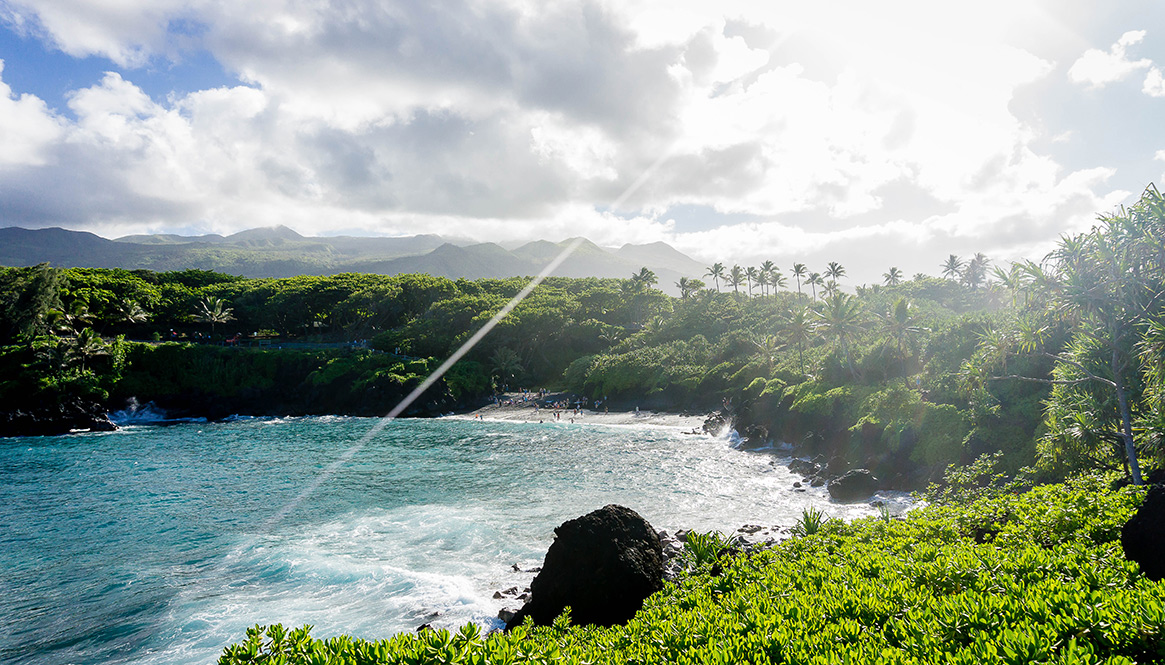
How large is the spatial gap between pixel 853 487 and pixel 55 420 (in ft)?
251

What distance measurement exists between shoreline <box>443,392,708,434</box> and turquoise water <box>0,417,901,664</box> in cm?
692

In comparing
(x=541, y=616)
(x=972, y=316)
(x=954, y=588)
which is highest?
(x=972, y=316)

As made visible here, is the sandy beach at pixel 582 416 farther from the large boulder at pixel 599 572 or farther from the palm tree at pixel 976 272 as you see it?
the palm tree at pixel 976 272

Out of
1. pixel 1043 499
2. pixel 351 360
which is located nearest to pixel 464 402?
pixel 351 360

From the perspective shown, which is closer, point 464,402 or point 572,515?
point 572,515

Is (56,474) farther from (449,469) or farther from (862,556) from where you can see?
(862,556)

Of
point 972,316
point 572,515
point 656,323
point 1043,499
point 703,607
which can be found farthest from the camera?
point 656,323

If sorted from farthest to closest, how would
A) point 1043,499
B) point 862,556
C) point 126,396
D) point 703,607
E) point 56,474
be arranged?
point 126,396 < point 56,474 < point 1043,499 < point 862,556 < point 703,607

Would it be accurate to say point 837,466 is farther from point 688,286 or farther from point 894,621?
point 688,286

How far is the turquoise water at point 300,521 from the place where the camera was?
16.3 metres

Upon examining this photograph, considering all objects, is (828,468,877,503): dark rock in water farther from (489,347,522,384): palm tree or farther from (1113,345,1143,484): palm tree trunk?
(489,347,522,384): palm tree

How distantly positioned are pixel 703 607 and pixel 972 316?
47257mm

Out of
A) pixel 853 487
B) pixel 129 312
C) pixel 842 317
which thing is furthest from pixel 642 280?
pixel 129 312

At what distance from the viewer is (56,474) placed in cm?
3628
